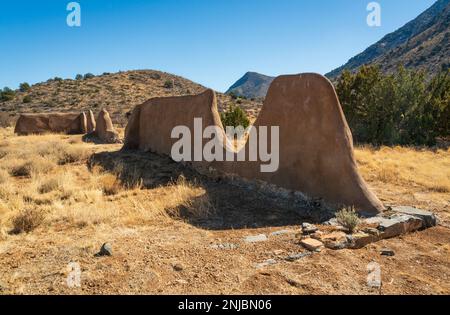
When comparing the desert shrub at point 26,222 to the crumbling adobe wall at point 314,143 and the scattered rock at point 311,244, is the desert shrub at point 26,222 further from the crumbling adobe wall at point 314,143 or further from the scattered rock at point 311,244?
the crumbling adobe wall at point 314,143

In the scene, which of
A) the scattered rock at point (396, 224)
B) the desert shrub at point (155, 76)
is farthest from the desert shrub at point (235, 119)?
the desert shrub at point (155, 76)

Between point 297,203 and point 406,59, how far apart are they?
41969mm

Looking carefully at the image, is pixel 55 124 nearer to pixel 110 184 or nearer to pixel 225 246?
pixel 110 184

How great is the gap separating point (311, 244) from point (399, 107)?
15.9 m

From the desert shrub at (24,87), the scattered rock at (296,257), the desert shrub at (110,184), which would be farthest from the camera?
the desert shrub at (24,87)

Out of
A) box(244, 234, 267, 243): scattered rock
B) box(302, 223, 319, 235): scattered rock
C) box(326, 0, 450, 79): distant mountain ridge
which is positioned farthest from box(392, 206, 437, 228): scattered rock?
box(326, 0, 450, 79): distant mountain ridge

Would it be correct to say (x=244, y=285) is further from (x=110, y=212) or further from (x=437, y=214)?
(x=437, y=214)

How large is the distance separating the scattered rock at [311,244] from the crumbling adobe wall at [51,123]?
16.7 m

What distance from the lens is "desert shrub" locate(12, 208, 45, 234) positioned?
5008mm

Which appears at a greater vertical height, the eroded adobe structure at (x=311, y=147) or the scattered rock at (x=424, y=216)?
the eroded adobe structure at (x=311, y=147)

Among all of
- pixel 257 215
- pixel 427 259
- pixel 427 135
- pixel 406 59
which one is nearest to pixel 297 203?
pixel 257 215

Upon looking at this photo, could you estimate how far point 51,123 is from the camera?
18.2 metres

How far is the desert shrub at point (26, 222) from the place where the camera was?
5.01 m

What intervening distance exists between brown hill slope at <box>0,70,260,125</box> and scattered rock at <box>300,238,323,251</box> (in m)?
22.8
